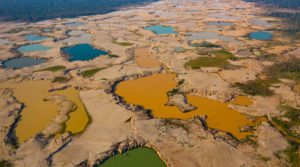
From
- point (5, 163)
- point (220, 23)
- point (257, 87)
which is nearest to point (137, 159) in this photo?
point (5, 163)

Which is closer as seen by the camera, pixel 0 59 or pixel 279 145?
pixel 279 145

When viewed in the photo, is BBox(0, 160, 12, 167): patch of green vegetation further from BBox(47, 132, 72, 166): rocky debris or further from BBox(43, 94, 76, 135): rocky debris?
BBox(43, 94, 76, 135): rocky debris

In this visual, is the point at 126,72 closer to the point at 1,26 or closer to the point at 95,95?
the point at 95,95

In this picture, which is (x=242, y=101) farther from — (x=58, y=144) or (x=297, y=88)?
(x=58, y=144)

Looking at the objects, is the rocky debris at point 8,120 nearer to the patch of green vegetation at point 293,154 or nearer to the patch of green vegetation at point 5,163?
the patch of green vegetation at point 5,163

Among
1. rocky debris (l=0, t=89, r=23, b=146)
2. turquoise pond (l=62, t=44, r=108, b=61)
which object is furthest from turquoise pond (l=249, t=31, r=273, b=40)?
rocky debris (l=0, t=89, r=23, b=146)

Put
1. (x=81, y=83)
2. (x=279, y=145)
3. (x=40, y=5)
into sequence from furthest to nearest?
(x=40, y=5), (x=81, y=83), (x=279, y=145)

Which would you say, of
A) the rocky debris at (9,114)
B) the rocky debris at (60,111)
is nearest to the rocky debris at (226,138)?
the rocky debris at (60,111)

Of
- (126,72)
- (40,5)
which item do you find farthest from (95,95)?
(40,5)
